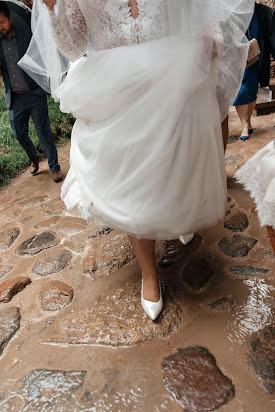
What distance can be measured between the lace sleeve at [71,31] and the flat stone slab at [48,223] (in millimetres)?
1815

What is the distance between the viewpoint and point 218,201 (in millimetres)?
1704

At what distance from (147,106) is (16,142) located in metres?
4.99

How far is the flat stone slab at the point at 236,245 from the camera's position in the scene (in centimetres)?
215

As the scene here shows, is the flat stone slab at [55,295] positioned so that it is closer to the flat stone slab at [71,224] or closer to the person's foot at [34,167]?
the flat stone slab at [71,224]

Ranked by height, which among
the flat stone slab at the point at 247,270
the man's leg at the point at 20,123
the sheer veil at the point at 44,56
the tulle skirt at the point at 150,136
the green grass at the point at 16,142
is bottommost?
the green grass at the point at 16,142

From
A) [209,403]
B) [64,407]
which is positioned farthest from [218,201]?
[64,407]

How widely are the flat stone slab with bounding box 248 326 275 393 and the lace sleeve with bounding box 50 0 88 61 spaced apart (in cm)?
165

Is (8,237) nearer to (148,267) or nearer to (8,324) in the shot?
(8,324)

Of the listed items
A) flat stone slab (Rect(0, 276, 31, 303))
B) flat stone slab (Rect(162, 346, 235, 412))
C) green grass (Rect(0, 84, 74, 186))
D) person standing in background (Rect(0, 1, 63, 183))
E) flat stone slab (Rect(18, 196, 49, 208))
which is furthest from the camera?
green grass (Rect(0, 84, 74, 186))

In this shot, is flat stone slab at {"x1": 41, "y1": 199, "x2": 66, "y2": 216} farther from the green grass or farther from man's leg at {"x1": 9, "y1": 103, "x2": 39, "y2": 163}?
the green grass

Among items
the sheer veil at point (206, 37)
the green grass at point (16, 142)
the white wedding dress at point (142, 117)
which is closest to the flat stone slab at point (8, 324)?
the white wedding dress at point (142, 117)

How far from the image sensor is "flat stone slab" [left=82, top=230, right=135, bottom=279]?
229 centimetres

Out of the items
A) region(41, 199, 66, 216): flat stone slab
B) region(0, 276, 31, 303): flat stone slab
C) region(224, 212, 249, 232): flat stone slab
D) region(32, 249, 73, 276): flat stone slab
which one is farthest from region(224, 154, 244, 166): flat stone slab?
region(0, 276, 31, 303): flat stone slab

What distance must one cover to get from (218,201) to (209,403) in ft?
3.03
